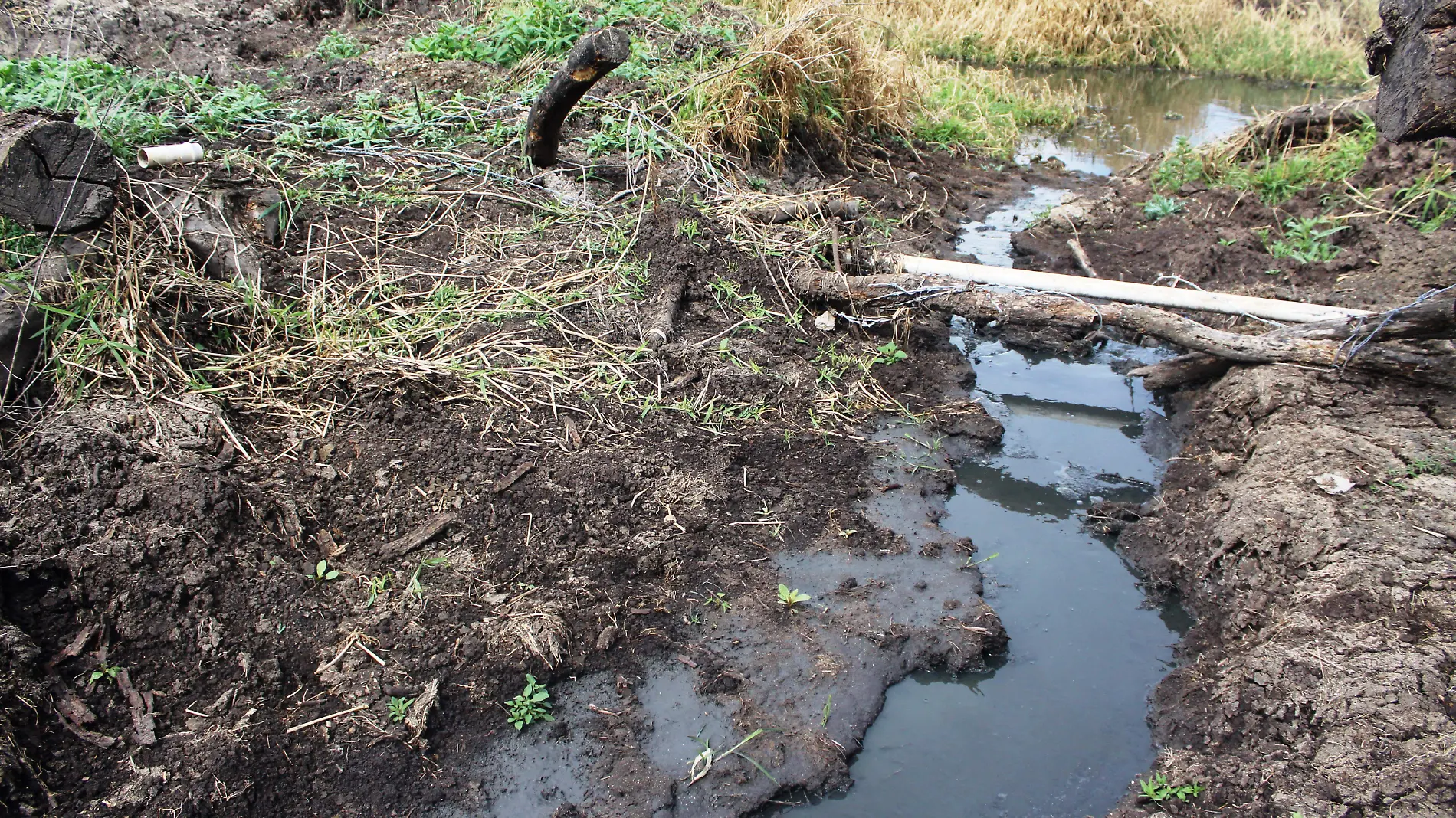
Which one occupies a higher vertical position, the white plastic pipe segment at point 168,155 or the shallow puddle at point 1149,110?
the white plastic pipe segment at point 168,155

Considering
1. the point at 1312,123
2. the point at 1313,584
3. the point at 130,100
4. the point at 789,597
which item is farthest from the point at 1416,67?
the point at 130,100

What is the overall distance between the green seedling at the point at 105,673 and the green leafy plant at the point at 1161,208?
20.0 ft

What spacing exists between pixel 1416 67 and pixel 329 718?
3.34 meters

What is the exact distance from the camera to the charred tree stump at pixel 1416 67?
2.16 metres

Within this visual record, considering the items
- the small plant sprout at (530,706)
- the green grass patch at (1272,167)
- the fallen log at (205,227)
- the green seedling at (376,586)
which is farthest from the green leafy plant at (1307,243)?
the fallen log at (205,227)

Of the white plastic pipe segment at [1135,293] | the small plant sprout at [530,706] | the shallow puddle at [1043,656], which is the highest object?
the white plastic pipe segment at [1135,293]

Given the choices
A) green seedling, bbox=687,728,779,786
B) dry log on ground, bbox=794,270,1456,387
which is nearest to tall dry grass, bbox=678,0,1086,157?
dry log on ground, bbox=794,270,1456,387

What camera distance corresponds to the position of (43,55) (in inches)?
181

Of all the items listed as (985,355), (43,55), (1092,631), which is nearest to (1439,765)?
(1092,631)

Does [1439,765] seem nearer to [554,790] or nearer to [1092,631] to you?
[1092,631]

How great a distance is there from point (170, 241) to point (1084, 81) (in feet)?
32.6

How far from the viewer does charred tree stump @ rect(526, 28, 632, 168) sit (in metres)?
3.79

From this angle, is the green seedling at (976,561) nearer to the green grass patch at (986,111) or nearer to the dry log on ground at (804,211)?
the dry log on ground at (804,211)

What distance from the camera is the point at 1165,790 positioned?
2.35 meters
